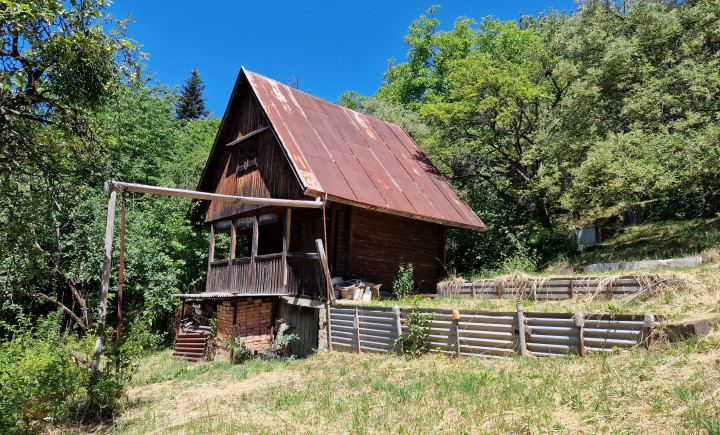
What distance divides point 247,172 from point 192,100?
37.8 m

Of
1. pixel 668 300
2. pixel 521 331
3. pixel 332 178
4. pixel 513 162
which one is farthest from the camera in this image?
pixel 513 162

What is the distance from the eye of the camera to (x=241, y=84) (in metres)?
16.4

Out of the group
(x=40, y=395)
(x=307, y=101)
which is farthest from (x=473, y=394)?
(x=307, y=101)

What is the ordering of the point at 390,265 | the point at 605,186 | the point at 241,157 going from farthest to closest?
the point at 241,157 < the point at 390,265 < the point at 605,186

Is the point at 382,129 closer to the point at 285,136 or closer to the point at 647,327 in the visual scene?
the point at 285,136

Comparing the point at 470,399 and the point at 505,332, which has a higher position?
the point at 505,332

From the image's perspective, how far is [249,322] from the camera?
1323 centimetres

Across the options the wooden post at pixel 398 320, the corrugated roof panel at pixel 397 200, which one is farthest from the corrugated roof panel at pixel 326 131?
the wooden post at pixel 398 320

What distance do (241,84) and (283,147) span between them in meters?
4.84

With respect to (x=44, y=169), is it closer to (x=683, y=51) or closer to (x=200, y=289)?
(x=200, y=289)

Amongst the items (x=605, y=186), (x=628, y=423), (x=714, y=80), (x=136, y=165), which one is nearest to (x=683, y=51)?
(x=714, y=80)

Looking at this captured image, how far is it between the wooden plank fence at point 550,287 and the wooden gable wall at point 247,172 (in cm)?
569

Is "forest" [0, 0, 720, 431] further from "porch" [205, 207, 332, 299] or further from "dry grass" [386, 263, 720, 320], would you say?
"dry grass" [386, 263, 720, 320]

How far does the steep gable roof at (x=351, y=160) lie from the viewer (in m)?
13.0
